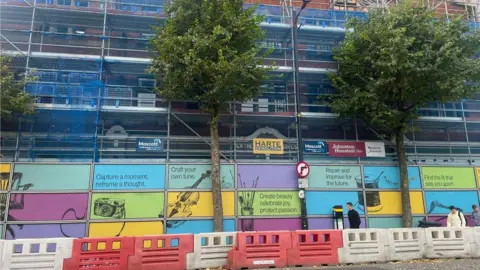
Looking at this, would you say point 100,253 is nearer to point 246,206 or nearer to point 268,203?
point 246,206

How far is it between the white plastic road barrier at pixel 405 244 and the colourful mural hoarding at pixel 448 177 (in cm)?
503

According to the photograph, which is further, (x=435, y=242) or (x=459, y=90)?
(x=459, y=90)

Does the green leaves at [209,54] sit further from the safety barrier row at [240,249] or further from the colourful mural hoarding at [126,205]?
the safety barrier row at [240,249]

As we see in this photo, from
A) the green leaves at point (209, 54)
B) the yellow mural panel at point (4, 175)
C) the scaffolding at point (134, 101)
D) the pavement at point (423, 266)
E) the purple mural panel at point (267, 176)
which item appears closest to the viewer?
the pavement at point (423, 266)

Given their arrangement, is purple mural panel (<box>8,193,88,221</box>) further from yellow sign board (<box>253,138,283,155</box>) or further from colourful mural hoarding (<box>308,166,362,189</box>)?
colourful mural hoarding (<box>308,166,362,189</box>)

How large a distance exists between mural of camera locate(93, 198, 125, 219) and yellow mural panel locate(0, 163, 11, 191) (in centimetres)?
286

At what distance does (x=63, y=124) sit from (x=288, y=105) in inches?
328

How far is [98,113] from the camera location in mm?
12930

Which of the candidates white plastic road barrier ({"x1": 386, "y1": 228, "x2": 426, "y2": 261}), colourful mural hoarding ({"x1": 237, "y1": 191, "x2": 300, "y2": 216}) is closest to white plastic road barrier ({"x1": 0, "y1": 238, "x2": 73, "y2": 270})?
colourful mural hoarding ({"x1": 237, "y1": 191, "x2": 300, "y2": 216})

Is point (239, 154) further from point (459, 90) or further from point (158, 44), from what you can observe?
point (459, 90)

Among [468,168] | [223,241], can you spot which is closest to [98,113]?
[223,241]

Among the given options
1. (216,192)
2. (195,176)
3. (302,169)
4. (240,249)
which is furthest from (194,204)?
(240,249)

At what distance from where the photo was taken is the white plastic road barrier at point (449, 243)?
988 cm

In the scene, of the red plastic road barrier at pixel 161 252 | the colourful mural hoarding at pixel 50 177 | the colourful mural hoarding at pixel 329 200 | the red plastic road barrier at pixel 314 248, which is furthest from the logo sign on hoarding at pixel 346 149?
the colourful mural hoarding at pixel 50 177
